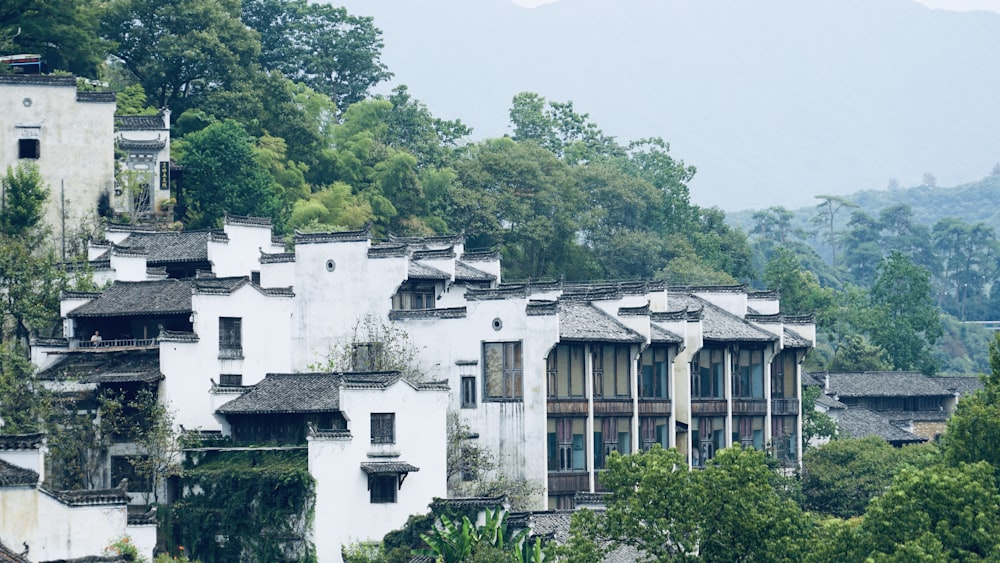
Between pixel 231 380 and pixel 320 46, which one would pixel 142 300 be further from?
pixel 320 46

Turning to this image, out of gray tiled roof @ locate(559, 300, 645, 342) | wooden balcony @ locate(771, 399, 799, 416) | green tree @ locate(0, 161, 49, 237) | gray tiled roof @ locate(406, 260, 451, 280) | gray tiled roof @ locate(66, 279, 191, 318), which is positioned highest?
green tree @ locate(0, 161, 49, 237)

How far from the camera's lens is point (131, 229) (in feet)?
241

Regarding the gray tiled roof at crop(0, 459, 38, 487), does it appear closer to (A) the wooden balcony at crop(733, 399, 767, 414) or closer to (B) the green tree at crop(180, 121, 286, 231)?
(A) the wooden balcony at crop(733, 399, 767, 414)

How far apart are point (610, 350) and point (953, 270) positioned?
11914 cm

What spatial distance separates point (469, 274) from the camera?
7262cm

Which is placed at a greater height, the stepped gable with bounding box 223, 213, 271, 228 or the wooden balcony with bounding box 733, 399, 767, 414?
the stepped gable with bounding box 223, 213, 271, 228

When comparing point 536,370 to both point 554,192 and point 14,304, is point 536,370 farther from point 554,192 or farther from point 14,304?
point 554,192

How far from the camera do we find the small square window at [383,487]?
57281 mm

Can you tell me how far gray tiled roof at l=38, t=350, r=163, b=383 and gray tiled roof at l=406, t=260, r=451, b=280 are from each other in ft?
33.0

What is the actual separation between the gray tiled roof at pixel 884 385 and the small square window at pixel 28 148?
133 ft

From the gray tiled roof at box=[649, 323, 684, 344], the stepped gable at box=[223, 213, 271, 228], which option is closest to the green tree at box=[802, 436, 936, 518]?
the gray tiled roof at box=[649, 323, 684, 344]

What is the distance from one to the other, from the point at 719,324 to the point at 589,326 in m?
8.57

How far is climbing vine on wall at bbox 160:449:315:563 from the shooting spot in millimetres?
56562

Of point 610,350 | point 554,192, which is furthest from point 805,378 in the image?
point 610,350
